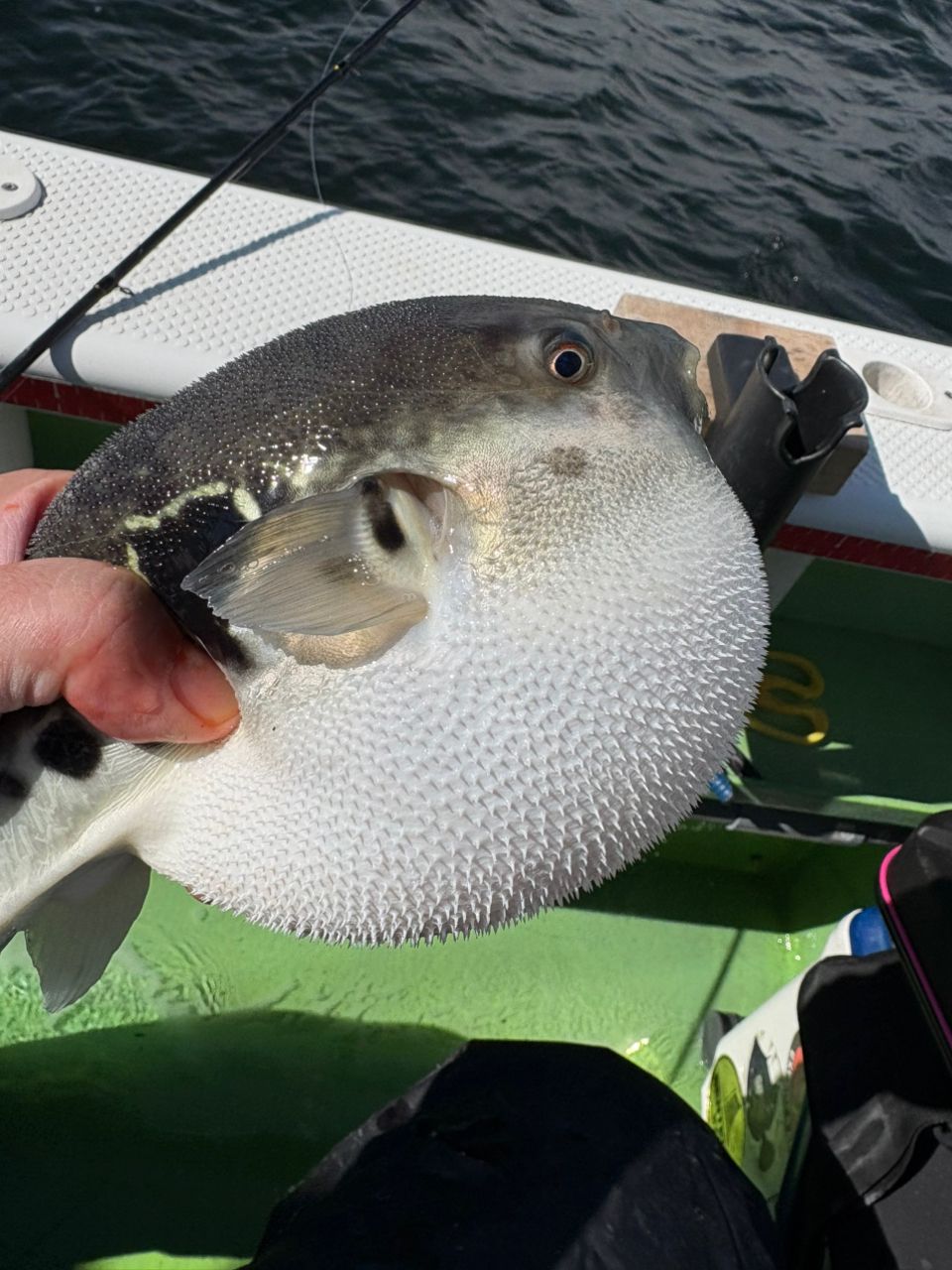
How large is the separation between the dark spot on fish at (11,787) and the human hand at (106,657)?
76 mm

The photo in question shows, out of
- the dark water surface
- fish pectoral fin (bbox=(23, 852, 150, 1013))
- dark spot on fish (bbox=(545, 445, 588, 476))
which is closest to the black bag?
fish pectoral fin (bbox=(23, 852, 150, 1013))

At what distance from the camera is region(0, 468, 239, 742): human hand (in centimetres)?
106

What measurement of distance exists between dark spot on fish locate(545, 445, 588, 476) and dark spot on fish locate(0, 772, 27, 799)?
69 cm

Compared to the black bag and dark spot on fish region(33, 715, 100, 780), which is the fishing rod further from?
the black bag

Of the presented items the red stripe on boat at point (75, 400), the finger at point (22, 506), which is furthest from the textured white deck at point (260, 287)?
the finger at point (22, 506)

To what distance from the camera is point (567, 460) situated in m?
1.04

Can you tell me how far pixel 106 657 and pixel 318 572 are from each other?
273 mm

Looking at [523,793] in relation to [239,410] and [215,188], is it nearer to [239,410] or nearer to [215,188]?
[239,410]

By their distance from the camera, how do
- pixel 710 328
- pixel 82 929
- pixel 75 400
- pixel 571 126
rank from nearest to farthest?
pixel 82 929 → pixel 75 400 → pixel 710 328 → pixel 571 126

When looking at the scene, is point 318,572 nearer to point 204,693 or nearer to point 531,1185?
point 204,693

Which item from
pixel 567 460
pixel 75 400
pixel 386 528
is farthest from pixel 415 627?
pixel 75 400

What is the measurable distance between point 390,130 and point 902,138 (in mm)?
3783

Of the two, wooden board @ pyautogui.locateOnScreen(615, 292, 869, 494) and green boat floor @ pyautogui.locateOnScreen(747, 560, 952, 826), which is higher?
wooden board @ pyautogui.locateOnScreen(615, 292, 869, 494)

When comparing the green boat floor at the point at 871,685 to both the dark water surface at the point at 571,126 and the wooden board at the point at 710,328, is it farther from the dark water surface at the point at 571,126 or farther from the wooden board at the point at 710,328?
the dark water surface at the point at 571,126
